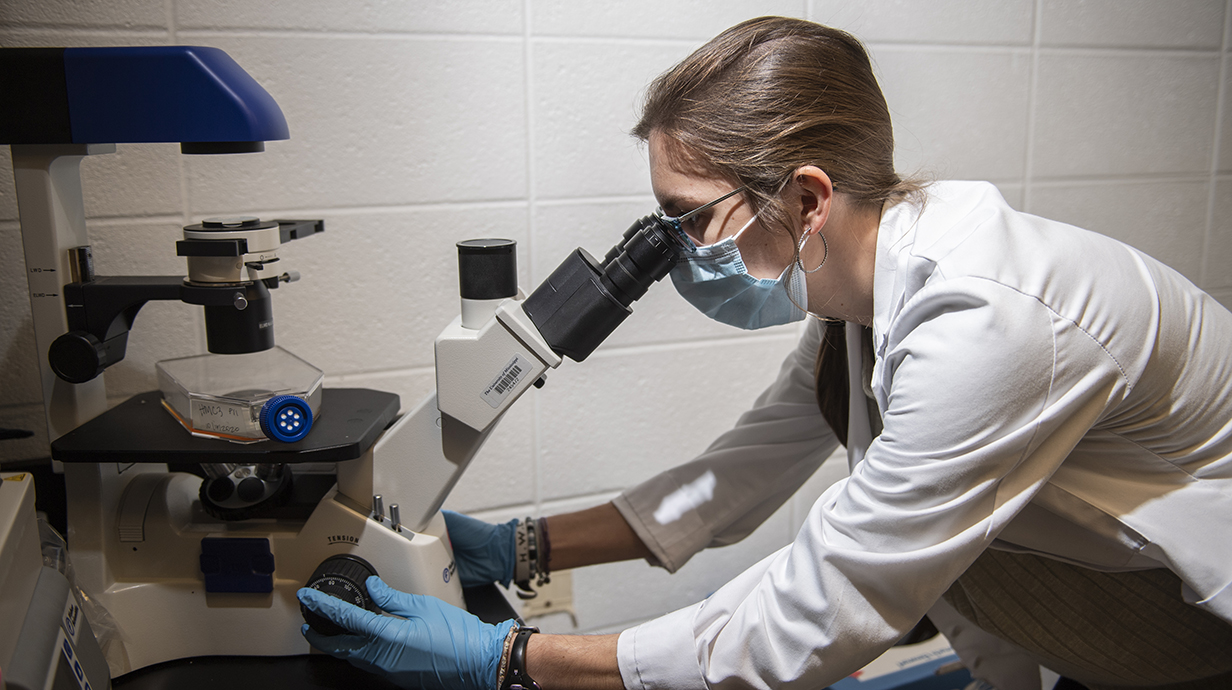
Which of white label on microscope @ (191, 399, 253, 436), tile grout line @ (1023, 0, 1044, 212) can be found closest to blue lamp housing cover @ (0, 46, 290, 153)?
white label on microscope @ (191, 399, 253, 436)

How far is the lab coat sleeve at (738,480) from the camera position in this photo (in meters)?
1.29

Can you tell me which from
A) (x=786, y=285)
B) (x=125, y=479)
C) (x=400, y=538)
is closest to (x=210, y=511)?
(x=125, y=479)

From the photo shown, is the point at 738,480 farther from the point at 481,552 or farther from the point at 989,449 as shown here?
the point at 989,449

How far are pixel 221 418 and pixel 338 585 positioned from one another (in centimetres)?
24

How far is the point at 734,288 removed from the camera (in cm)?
102

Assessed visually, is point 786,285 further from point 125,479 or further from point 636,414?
point 125,479

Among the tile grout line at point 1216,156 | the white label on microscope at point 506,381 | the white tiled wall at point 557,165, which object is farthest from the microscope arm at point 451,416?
the tile grout line at point 1216,156

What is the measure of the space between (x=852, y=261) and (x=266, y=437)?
0.74m

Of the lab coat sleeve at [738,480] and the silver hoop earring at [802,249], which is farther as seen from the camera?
the lab coat sleeve at [738,480]

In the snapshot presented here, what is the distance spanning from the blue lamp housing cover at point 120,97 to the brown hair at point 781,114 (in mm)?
513

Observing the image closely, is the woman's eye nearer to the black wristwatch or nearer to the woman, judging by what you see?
the woman

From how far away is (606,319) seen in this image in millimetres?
893

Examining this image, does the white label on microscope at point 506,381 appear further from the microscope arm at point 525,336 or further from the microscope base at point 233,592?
the microscope base at point 233,592

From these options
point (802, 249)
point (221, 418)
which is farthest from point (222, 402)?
point (802, 249)
